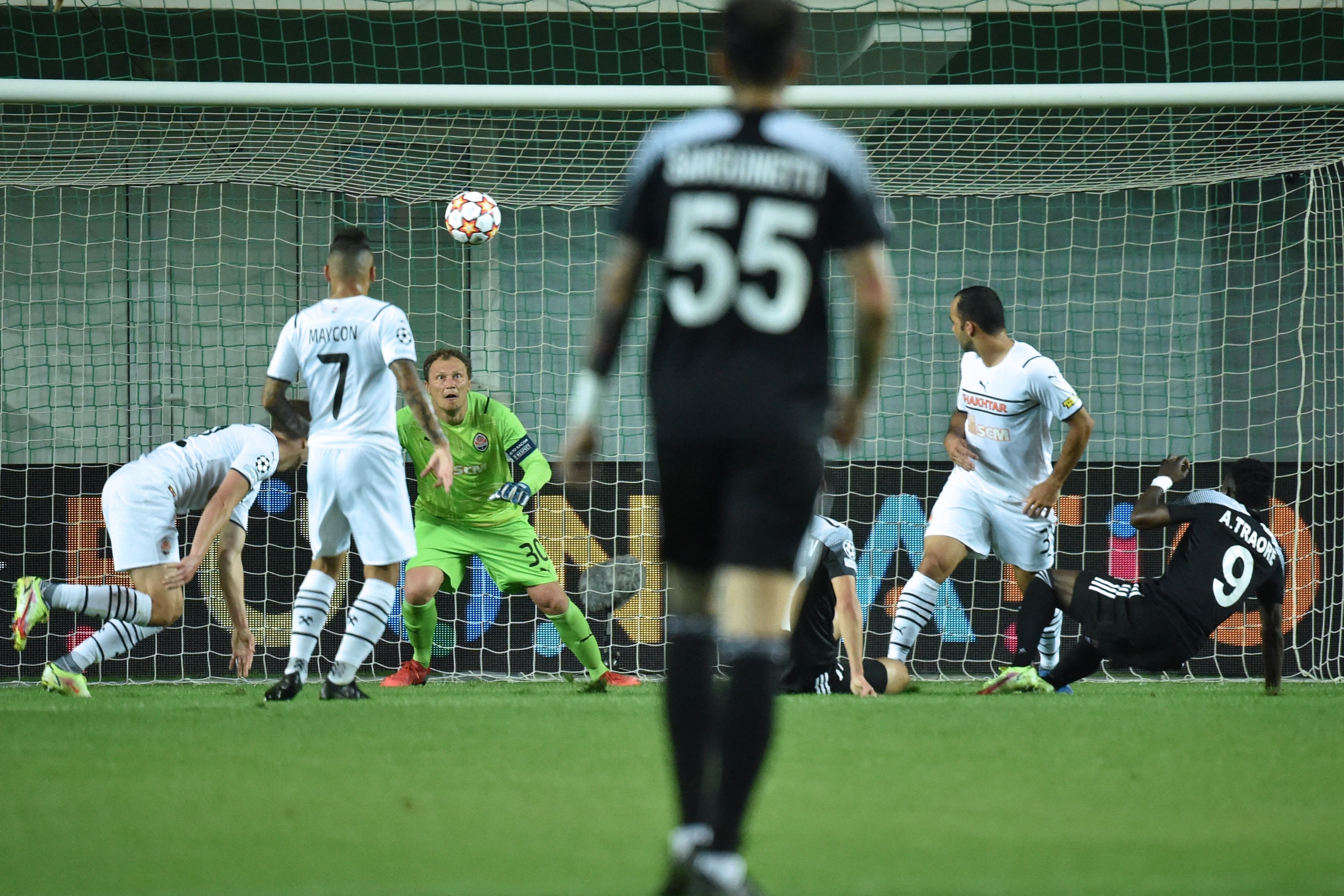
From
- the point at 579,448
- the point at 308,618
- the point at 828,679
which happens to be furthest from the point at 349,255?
the point at 579,448

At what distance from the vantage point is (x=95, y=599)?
661 centimetres

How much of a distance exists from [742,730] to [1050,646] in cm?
549

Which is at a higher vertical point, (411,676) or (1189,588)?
(1189,588)

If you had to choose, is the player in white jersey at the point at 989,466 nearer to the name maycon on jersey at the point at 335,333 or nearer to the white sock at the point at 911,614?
the white sock at the point at 911,614

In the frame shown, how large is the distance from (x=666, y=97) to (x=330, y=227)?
4.71 metres

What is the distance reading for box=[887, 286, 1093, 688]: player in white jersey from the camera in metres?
7.00

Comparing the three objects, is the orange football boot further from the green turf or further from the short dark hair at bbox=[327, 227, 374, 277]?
the short dark hair at bbox=[327, 227, 374, 277]

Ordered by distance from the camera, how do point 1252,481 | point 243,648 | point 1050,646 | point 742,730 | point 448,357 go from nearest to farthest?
point 742,730, point 1252,481, point 243,648, point 1050,646, point 448,357

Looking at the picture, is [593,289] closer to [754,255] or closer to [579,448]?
[579,448]

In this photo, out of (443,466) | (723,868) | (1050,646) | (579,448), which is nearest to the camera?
(723,868)

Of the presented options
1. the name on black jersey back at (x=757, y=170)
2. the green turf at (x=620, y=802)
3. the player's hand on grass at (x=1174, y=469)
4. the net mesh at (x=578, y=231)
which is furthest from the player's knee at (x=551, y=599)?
the name on black jersey back at (x=757, y=170)

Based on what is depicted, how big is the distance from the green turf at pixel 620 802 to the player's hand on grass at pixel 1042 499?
132 cm

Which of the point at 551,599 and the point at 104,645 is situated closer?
the point at 104,645

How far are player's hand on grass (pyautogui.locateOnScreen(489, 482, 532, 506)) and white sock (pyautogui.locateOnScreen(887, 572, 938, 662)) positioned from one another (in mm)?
1994
